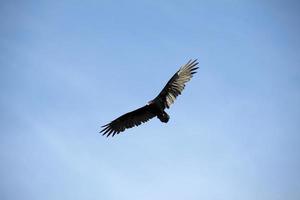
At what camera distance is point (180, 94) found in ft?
69.6

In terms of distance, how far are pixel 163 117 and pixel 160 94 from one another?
3.79 ft

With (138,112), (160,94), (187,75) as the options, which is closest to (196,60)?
(187,75)

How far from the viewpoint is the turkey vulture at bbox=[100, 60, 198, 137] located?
21125 mm

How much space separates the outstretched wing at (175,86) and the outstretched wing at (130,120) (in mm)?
674

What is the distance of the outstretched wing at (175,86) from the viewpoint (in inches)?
834

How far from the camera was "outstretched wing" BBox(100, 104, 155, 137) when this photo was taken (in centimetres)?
2177

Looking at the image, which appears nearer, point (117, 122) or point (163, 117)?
point (163, 117)

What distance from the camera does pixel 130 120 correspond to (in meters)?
22.6

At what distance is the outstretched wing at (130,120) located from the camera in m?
21.8

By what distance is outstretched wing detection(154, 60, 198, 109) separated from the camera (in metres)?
21.2

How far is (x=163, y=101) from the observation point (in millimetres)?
21234

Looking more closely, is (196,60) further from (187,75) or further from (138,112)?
(138,112)

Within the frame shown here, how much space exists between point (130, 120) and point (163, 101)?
91.8 inches

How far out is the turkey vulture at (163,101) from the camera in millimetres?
21125
